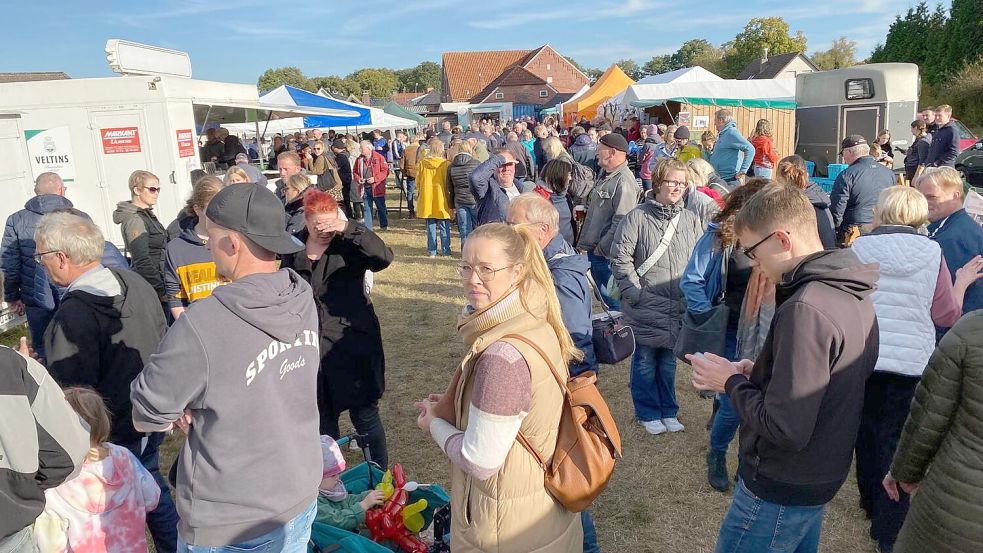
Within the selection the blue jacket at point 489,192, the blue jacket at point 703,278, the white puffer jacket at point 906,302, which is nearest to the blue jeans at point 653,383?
the blue jacket at point 703,278

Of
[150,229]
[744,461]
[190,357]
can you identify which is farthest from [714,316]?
[150,229]

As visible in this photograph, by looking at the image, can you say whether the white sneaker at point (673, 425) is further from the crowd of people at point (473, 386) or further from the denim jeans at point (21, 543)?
the denim jeans at point (21, 543)

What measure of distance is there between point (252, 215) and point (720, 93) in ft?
59.1

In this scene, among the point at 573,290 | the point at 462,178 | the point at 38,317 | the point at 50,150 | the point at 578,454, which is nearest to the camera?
the point at 578,454

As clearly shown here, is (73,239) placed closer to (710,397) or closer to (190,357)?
(190,357)

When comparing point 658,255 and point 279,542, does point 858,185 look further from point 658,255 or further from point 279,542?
point 279,542

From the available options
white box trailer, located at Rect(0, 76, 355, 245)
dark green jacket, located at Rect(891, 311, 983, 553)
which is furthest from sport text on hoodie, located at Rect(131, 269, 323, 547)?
white box trailer, located at Rect(0, 76, 355, 245)

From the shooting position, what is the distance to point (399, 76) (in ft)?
430

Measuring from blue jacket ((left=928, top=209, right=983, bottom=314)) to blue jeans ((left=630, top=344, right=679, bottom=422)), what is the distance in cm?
179

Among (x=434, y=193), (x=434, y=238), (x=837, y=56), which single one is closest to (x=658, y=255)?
(x=434, y=193)

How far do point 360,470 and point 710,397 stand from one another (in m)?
3.03

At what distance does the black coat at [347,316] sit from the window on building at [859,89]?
563 inches

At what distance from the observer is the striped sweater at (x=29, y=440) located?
6.15 feet

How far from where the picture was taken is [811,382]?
1.95 meters
